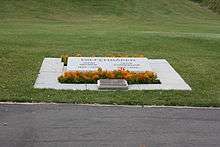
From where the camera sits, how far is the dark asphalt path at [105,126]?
895cm

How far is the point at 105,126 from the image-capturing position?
9836 mm

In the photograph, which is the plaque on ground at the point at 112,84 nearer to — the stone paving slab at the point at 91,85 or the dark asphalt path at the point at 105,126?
the stone paving slab at the point at 91,85

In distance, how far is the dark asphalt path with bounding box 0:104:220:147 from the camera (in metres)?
8.95

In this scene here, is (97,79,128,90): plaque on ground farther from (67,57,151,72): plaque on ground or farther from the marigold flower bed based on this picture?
(67,57,151,72): plaque on ground

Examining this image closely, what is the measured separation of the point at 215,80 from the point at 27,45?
883 cm

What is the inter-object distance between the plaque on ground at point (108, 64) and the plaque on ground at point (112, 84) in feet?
3.16

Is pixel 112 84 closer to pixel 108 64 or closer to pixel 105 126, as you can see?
pixel 108 64

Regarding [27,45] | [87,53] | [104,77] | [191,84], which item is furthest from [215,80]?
[27,45]

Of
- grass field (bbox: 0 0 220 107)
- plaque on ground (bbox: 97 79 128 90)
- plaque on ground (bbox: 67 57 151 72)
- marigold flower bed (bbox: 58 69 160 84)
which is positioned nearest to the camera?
grass field (bbox: 0 0 220 107)

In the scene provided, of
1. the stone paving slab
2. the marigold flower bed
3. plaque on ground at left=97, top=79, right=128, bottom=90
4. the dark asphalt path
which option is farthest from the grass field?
the marigold flower bed

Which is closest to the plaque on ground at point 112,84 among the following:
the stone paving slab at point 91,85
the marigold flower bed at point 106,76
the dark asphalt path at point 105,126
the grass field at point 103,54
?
the stone paving slab at point 91,85

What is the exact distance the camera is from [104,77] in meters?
13.9

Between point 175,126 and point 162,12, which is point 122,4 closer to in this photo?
point 162,12

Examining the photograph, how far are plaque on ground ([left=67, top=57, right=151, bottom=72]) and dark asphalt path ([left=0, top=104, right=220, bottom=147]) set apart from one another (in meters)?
3.34
